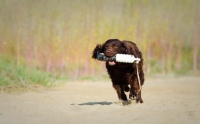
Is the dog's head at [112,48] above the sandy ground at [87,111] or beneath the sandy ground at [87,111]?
above

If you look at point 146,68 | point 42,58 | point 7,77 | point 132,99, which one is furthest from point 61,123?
point 146,68

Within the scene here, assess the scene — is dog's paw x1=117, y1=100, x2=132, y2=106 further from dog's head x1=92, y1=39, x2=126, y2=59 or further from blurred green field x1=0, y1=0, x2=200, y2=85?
blurred green field x1=0, y1=0, x2=200, y2=85

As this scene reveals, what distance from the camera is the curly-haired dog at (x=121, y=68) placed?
8258 millimetres

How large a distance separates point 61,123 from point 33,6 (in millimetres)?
11125

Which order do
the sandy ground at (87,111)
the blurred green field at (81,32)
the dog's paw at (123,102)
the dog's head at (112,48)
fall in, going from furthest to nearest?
1. the blurred green field at (81,32)
2. the dog's paw at (123,102)
3. the dog's head at (112,48)
4. the sandy ground at (87,111)

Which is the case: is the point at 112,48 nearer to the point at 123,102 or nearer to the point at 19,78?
the point at 123,102

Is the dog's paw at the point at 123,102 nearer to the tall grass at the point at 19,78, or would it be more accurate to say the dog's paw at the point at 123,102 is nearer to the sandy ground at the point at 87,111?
the sandy ground at the point at 87,111

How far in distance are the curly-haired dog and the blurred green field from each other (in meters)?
7.28

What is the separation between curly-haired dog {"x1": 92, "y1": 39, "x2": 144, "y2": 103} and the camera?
27.1 feet

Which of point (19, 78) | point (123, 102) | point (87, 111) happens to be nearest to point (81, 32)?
point (19, 78)

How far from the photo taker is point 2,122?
6.96m

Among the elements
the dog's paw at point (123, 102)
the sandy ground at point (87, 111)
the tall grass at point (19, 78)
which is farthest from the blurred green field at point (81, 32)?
the dog's paw at point (123, 102)

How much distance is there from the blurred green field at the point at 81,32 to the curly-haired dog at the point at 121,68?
7.28 metres

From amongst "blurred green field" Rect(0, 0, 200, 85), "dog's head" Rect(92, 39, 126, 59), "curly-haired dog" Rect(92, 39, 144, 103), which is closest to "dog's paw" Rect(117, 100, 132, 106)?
"curly-haired dog" Rect(92, 39, 144, 103)
